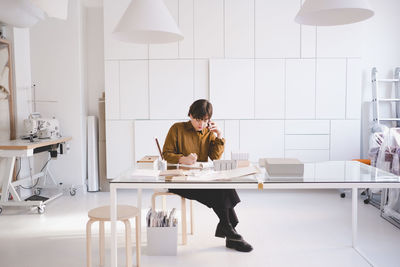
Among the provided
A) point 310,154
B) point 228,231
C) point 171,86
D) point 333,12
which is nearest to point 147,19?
point 333,12

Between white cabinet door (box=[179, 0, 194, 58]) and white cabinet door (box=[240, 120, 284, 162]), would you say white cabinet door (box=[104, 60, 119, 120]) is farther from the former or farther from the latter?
white cabinet door (box=[240, 120, 284, 162])

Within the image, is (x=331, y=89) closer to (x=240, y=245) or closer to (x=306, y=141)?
(x=306, y=141)

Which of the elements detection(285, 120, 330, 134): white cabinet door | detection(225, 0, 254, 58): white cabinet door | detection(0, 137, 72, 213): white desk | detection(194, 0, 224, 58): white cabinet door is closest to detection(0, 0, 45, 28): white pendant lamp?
detection(0, 137, 72, 213): white desk

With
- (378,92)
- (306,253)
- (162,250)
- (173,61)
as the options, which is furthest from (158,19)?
(378,92)

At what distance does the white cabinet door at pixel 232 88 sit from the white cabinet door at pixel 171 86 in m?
0.32

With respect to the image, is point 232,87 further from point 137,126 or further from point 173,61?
point 137,126

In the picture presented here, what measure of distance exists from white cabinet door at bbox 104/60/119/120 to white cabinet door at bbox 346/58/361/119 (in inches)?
116

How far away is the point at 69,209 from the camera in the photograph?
4332 millimetres

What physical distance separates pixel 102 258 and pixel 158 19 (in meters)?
1.70

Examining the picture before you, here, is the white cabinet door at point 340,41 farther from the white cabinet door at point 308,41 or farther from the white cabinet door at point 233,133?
the white cabinet door at point 233,133

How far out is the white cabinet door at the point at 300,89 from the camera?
495 centimetres

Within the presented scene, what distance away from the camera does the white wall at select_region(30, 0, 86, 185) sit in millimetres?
5020

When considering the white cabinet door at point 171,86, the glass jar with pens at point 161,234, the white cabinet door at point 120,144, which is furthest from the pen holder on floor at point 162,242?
the white cabinet door at point 171,86

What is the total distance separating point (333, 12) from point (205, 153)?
1456 mm
